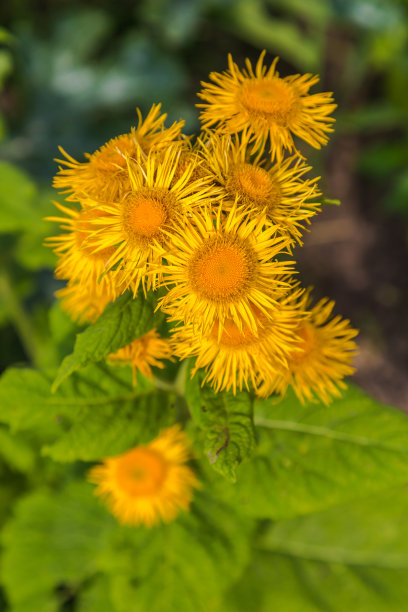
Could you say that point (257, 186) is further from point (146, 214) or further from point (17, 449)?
point (17, 449)

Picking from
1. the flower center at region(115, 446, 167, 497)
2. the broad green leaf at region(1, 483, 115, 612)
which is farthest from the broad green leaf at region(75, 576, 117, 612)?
the flower center at region(115, 446, 167, 497)

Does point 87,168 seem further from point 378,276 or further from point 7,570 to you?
point 378,276

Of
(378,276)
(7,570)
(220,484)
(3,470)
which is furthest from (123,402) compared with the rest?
(378,276)

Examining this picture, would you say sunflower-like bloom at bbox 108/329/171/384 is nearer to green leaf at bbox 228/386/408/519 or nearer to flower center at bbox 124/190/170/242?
flower center at bbox 124/190/170/242

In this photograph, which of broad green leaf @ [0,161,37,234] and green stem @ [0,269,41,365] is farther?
green stem @ [0,269,41,365]

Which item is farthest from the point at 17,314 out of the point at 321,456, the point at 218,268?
the point at 218,268

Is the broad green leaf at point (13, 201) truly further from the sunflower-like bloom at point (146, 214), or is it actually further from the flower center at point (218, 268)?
the flower center at point (218, 268)

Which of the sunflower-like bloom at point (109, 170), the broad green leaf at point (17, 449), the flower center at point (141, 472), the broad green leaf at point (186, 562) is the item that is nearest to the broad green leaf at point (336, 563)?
the broad green leaf at point (186, 562)
